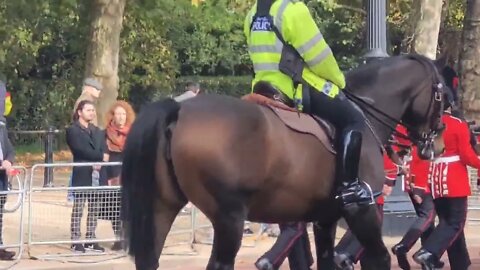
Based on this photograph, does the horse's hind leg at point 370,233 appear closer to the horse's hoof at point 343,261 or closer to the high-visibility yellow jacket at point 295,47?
the high-visibility yellow jacket at point 295,47

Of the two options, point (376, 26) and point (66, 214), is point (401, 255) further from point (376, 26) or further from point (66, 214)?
point (376, 26)

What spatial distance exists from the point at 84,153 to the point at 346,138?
19.3 ft

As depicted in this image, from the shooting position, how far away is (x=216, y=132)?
7.52 metres

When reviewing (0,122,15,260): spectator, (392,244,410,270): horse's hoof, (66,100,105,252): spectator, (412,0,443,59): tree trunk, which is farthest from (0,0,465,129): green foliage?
(392,244,410,270): horse's hoof

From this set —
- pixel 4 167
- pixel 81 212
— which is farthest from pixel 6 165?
pixel 81 212

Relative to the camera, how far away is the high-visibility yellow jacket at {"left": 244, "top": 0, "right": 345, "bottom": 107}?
7.96 metres

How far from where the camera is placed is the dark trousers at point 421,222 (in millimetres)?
11859

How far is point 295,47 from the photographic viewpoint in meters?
8.02

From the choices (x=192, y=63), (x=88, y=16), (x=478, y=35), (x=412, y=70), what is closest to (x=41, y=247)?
(x=412, y=70)

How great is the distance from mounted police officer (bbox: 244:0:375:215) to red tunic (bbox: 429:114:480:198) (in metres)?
2.79

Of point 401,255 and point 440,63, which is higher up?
point 440,63

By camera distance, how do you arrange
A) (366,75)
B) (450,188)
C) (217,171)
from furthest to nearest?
1. (450,188)
2. (366,75)
3. (217,171)

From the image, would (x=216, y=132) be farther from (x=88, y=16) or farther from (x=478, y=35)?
(x=88, y=16)

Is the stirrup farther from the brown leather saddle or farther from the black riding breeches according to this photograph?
the black riding breeches
